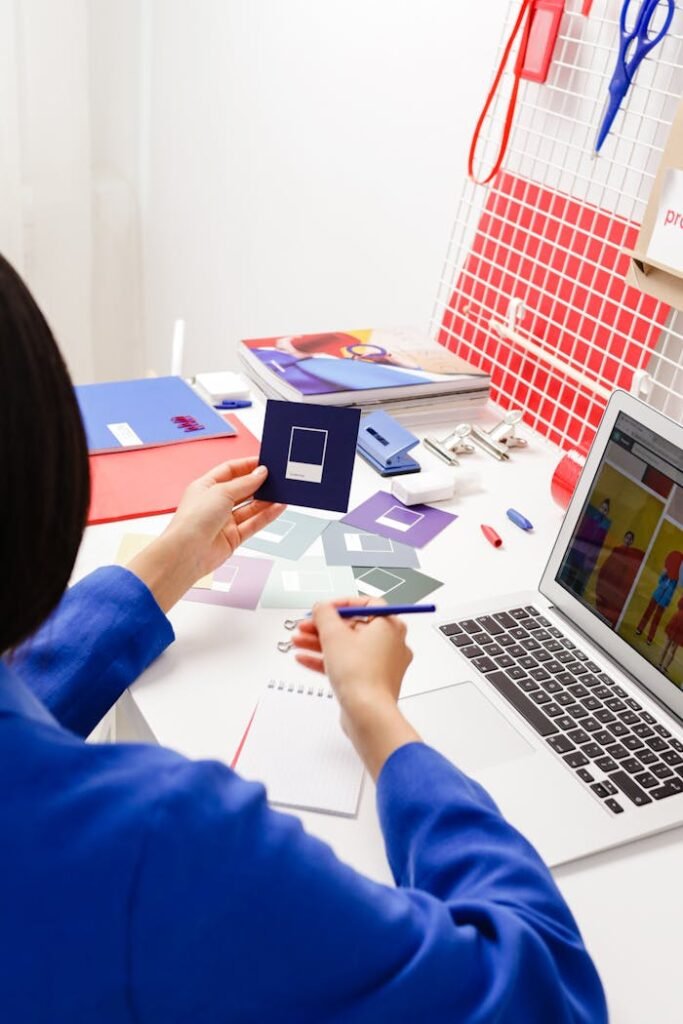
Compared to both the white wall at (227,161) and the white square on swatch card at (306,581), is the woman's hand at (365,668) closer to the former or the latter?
the white square on swatch card at (306,581)

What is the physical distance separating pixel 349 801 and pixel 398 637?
13 centimetres

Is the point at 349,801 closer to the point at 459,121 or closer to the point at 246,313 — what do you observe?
the point at 459,121

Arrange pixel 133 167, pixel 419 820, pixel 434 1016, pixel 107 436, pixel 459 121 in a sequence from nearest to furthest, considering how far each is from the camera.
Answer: pixel 434 1016 < pixel 419 820 < pixel 107 436 < pixel 459 121 < pixel 133 167

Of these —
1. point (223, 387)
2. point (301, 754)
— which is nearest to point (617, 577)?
point (301, 754)

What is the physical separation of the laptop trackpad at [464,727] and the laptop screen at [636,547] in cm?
16

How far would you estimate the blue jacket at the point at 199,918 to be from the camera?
→ 444mm

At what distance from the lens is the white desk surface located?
2.25 ft

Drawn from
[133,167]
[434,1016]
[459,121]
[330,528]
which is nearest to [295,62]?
[459,121]

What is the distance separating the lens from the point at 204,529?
3.18 feet

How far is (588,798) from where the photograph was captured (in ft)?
2.57

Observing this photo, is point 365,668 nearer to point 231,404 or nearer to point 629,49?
point 231,404

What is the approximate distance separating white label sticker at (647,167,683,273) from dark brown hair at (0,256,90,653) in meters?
0.88

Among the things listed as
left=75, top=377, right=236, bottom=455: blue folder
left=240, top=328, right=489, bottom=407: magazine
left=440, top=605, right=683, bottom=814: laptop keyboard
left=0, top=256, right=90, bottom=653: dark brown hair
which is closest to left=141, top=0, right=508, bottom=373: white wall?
left=240, top=328, right=489, bottom=407: magazine

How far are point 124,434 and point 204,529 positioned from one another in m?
0.36
